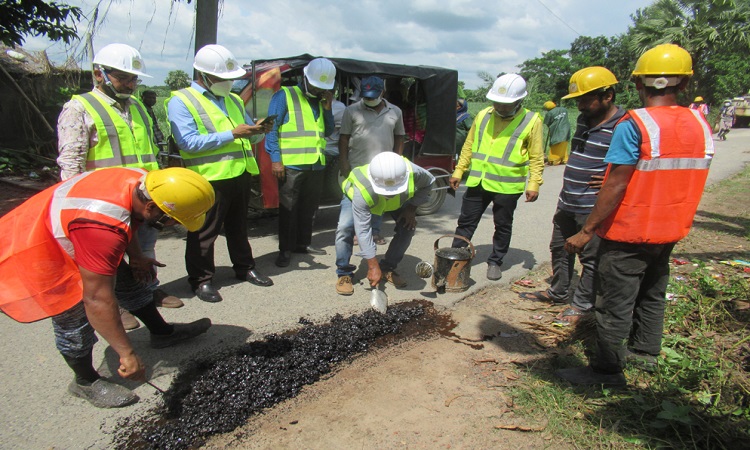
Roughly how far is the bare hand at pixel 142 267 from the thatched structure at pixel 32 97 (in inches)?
326

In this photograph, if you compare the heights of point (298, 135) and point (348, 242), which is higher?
point (298, 135)

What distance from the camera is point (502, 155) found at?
4387 mm

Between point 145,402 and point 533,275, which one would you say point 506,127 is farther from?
point 145,402

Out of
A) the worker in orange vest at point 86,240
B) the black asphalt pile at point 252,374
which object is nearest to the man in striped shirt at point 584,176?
the black asphalt pile at point 252,374

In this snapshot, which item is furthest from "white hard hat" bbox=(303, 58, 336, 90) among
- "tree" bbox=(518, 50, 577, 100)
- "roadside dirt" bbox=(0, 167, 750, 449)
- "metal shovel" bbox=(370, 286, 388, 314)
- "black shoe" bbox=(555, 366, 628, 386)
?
"tree" bbox=(518, 50, 577, 100)

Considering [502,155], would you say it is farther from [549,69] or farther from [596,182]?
[549,69]

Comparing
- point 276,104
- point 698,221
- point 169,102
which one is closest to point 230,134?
point 169,102

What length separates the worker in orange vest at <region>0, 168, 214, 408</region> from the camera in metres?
2.12

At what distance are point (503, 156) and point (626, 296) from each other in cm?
197

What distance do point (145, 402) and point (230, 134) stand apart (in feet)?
6.82

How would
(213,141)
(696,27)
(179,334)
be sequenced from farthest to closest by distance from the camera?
(696,27) → (213,141) → (179,334)

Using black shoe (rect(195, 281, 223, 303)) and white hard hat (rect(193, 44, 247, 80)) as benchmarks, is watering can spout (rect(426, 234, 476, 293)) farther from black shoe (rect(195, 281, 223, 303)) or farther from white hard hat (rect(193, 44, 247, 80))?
white hard hat (rect(193, 44, 247, 80))

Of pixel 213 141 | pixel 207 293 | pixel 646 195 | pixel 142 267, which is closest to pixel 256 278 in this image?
pixel 207 293

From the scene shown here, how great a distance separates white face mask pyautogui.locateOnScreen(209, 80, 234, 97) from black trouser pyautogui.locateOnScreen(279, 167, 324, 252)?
0.99 m
